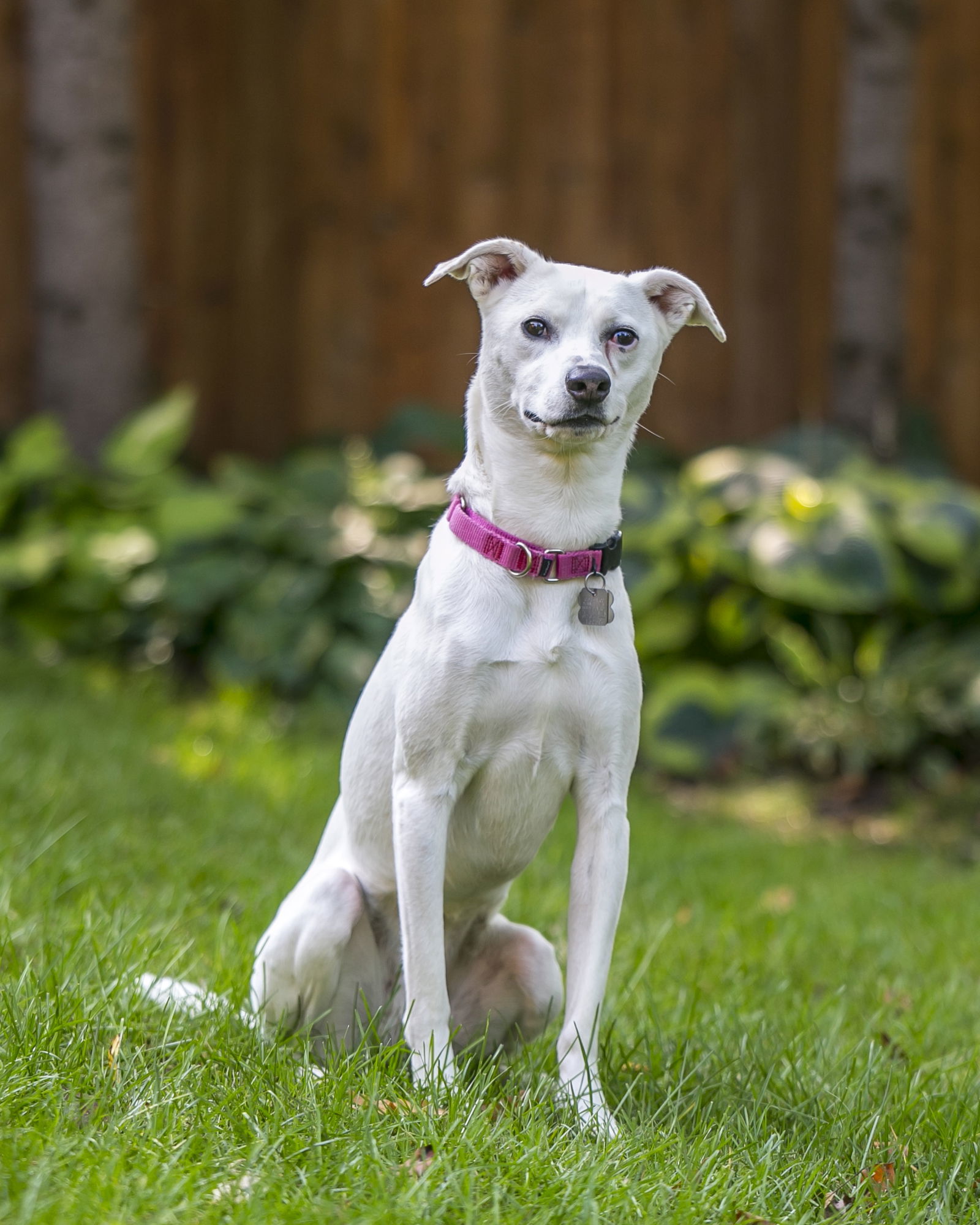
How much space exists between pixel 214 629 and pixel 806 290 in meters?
3.80

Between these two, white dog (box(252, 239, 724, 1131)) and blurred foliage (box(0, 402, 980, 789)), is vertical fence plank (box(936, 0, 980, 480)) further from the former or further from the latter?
white dog (box(252, 239, 724, 1131))

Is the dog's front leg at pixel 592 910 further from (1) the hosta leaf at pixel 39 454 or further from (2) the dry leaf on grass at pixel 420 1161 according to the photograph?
(1) the hosta leaf at pixel 39 454

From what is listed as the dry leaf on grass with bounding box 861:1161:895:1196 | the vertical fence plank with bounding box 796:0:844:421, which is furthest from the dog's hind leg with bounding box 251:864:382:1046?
the vertical fence plank with bounding box 796:0:844:421

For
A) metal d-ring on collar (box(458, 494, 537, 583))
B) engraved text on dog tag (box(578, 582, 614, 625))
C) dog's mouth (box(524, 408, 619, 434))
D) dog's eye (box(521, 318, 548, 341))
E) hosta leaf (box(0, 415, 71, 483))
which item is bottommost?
hosta leaf (box(0, 415, 71, 483))

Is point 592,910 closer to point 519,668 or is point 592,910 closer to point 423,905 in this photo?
point 423,905

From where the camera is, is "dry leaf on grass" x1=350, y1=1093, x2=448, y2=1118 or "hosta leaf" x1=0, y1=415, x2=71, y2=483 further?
"hosta leaf" x1=0, y1=415, x2=71, y2=483

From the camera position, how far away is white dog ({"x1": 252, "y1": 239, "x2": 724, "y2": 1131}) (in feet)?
6.95

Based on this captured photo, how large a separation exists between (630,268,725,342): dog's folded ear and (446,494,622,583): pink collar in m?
0.42

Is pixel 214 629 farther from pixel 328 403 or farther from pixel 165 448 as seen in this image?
pixel 328 403

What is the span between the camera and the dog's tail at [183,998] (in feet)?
7.39

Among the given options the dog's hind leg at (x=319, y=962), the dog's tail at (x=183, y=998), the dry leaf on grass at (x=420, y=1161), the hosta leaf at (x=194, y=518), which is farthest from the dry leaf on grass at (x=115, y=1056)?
the hosta leaf at (x=194, y=518)

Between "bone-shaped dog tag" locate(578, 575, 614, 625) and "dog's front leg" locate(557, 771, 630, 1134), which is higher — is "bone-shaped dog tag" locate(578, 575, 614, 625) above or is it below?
above

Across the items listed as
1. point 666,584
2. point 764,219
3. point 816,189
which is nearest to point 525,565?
point 666,584

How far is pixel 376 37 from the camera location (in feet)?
23.6
